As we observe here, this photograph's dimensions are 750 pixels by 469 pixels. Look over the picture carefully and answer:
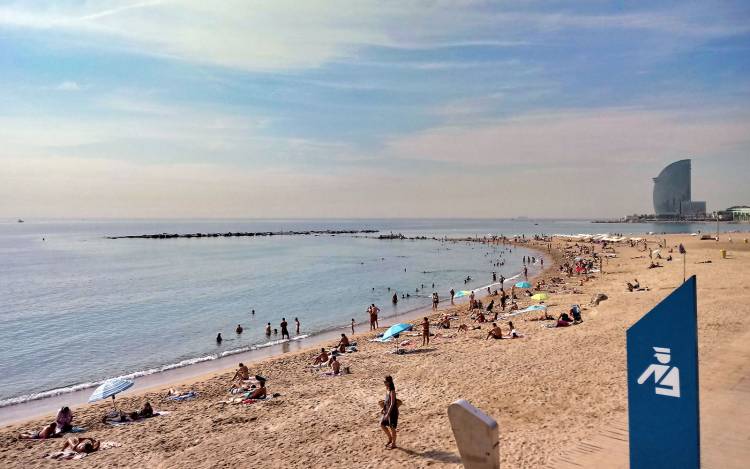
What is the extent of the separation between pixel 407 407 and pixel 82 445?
7.85 metres

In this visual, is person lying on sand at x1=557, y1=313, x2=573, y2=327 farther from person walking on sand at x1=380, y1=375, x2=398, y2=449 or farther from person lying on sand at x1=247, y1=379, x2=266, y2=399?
person walking on sand at x1=380, y1=375, x2=398, y2=449

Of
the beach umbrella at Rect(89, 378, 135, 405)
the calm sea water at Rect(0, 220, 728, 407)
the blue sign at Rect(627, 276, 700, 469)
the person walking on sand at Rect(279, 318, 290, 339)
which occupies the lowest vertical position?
the calm sea water at Rect(0, 220, 728, 407)

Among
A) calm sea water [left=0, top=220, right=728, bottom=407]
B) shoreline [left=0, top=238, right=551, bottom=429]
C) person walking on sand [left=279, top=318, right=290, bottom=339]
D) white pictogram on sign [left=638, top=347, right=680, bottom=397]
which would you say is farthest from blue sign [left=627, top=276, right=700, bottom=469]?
person walking on sand [left=279, top=318, right=290, bottom=339]

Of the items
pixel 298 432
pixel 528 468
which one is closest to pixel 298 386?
pixel 298 432

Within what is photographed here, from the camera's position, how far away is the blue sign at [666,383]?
385 centimetres

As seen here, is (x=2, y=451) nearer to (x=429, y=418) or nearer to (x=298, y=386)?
(x=298, y=386)

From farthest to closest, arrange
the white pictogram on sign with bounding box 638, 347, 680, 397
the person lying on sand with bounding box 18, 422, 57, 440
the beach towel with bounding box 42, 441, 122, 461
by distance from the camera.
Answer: the person lying on sand with bounding box 18, 422, 57, 440
the beach towel with bounding box 42, 441, 122, 461
the white pictogram on sign with bounding box 638, 347, 680, 397

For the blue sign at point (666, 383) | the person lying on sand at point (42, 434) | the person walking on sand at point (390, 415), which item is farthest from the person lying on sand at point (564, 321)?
the person lying on sand at point (42, 434)

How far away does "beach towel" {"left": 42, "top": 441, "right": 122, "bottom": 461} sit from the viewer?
11.0 metres

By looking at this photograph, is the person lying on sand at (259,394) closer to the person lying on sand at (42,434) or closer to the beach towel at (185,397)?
the beach towel at (185,397)

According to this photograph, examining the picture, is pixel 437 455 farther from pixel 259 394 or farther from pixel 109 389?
pixel 109 389

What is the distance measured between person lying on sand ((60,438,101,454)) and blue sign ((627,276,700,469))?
1187 cm

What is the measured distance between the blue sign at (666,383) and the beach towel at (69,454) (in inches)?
464

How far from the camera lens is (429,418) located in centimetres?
1106
